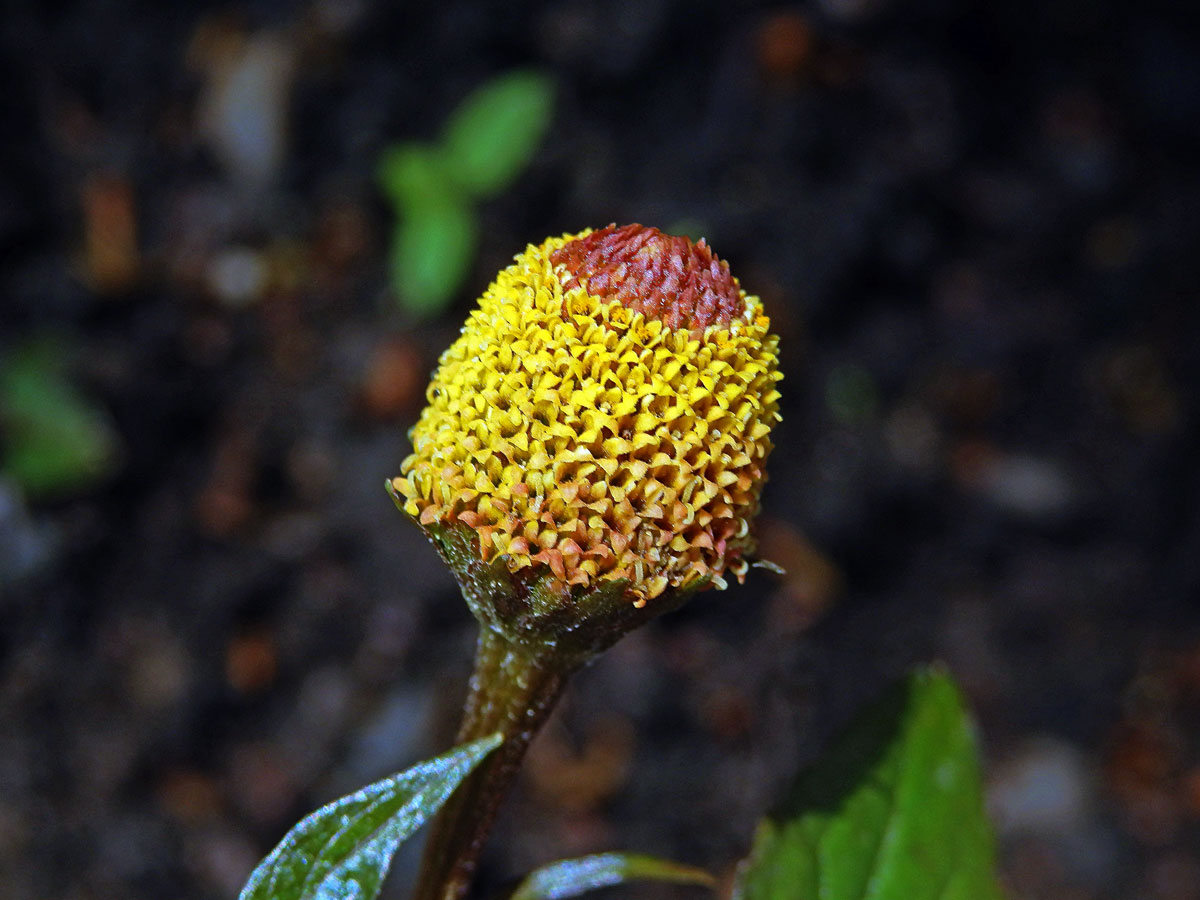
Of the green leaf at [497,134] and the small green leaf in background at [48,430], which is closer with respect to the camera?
the small green leaf in background at [48,430]

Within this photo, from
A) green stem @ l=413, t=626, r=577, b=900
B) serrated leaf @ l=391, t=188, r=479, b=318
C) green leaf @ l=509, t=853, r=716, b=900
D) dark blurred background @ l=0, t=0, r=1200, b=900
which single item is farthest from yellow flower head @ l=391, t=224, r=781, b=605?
serrated leaf @ l=391, t=188, r=479, b=318

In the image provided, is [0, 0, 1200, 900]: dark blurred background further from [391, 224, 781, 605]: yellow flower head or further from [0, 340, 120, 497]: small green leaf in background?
[391, 224, 781, 605]: yellow flower head

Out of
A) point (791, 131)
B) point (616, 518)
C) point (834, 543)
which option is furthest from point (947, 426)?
point (616, 518)

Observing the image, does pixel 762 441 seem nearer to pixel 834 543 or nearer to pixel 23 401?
pixel 834 543

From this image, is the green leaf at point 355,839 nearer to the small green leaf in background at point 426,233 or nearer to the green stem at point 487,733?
the green stem at point 487,733

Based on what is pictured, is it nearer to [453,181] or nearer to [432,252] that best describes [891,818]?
[432,252]

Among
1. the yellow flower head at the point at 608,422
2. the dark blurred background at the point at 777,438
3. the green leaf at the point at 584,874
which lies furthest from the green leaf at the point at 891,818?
the dark blurred background at the point at 777,438
